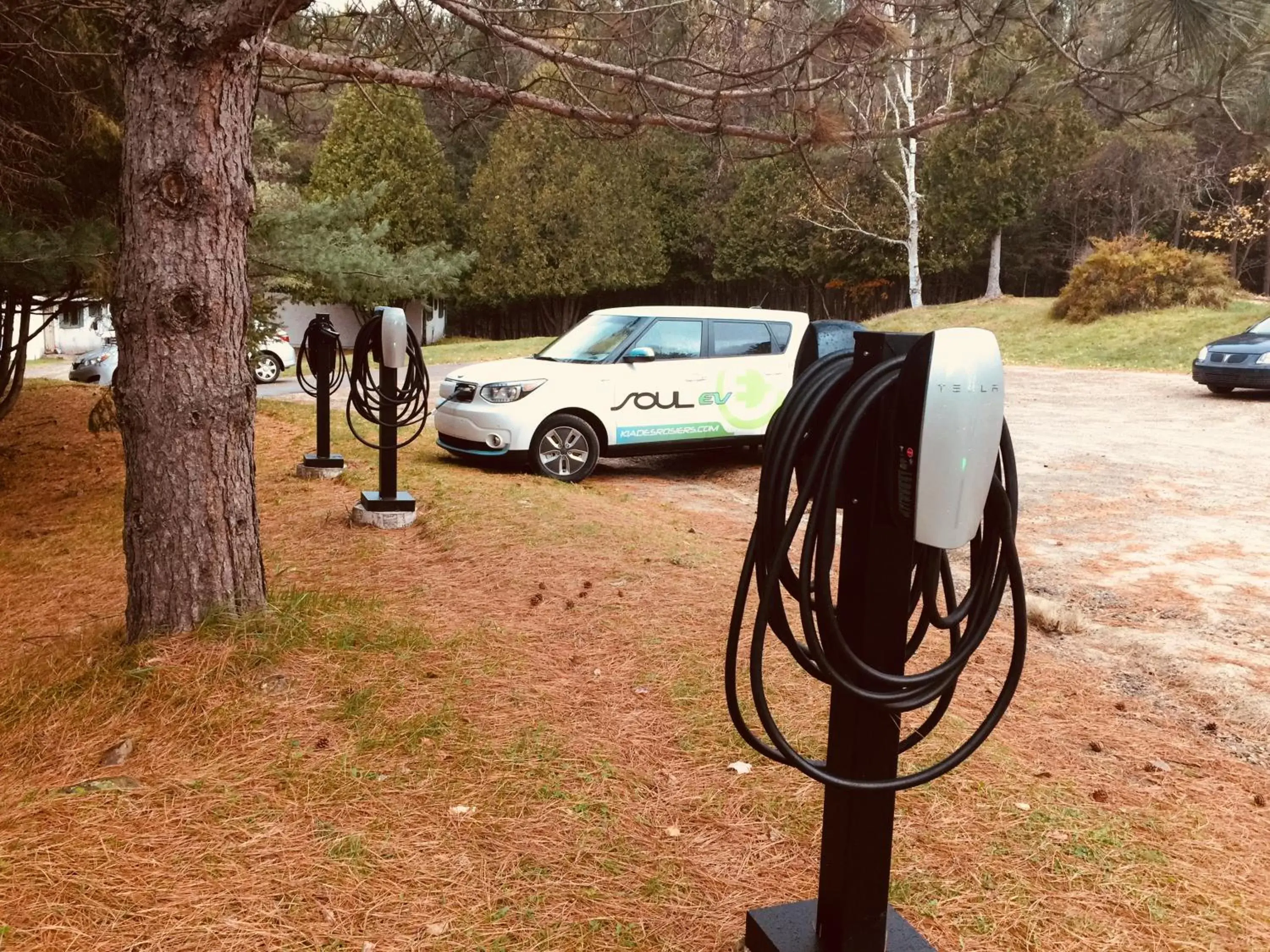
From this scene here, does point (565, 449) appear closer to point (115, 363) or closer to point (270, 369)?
point (270, 369)

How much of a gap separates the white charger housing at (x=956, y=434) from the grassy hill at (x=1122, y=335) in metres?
17.0

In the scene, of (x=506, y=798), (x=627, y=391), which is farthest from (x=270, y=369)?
(x=506, y=798)

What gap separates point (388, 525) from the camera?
6.29 meters

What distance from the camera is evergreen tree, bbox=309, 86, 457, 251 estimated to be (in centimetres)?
3200

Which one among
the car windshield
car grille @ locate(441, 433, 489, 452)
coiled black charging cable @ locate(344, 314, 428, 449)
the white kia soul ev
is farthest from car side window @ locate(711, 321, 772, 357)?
coiled black charging cable @ locate(344, 314, 428, 449)

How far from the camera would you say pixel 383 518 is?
20.6 feet

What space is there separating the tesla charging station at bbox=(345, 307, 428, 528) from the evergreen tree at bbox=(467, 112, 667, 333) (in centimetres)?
2652

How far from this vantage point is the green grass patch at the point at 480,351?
24266mm

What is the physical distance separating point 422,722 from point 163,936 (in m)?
1.18

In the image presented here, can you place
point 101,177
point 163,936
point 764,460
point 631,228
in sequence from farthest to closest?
point 631,228 → point 101,177 → point 163,936 → point 764,460

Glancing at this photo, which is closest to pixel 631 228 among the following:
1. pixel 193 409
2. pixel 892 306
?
pixel 892 306

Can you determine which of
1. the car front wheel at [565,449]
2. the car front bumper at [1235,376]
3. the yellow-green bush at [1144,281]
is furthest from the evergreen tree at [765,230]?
the car front wheel at [565,449]

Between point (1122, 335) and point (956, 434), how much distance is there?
21.9m

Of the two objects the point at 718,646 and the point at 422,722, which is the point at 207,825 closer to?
the point at 422,722
